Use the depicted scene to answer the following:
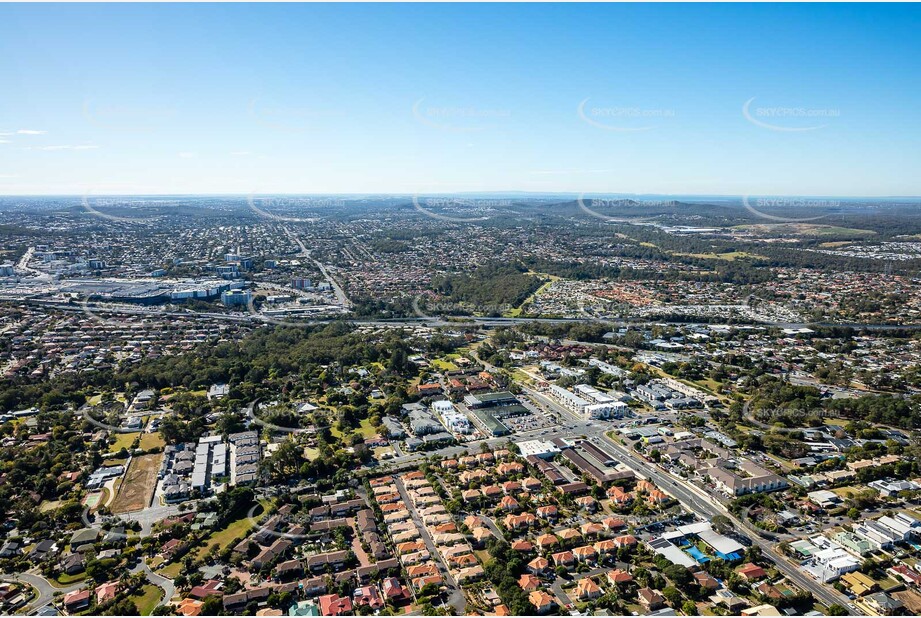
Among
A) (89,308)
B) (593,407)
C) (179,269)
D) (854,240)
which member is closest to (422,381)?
(593,407)

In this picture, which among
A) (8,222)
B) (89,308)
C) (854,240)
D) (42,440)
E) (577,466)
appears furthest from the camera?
(8,222)

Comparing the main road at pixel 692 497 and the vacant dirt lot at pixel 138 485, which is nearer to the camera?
the main road at pixel 692 497

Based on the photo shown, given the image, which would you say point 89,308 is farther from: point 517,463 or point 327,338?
point 517,463

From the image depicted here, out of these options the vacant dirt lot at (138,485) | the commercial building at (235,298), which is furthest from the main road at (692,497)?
the commercial building at (235,298)

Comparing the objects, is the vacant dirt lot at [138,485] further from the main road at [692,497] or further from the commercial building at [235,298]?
the commercial building at [235,298]

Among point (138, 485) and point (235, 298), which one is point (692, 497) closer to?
point (138, 485)

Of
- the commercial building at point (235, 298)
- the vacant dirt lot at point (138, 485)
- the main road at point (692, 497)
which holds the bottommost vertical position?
the vacant dirt lot at point (138, 485)

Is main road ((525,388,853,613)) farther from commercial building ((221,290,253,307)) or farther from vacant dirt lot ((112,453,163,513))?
commercial building ((221,290,253,307))

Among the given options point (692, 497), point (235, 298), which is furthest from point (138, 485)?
point (235, 298)
